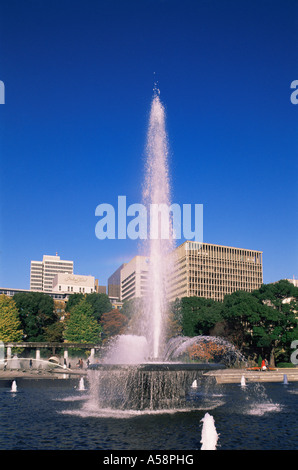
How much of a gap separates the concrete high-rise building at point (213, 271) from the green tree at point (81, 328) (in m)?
86.3

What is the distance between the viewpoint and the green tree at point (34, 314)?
90.9 meters

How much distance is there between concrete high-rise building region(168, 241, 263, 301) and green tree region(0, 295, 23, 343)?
96.7 m

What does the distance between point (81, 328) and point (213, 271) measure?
330 feet

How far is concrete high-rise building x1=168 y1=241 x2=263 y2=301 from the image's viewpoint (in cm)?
17800

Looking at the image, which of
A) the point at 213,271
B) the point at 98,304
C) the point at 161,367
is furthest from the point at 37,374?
the point at 213,271

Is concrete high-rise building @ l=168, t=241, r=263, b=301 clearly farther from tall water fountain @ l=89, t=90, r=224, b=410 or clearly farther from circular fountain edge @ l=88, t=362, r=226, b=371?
circular fountain edge @ l=88, t=362, r=226, b=371

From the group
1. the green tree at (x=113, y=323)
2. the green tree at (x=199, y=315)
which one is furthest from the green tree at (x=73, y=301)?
the green tree at (x=199, y=315)

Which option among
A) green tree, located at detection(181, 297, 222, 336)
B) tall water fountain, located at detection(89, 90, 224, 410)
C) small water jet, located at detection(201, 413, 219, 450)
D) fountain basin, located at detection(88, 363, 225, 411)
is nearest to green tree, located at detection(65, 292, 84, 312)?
green tree, located at detection(181, 297, 222, 336)

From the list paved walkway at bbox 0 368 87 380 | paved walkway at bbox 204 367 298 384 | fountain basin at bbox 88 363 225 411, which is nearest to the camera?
fountain basin at bbox 88 363 225 411

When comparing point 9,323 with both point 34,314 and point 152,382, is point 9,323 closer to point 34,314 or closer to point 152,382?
point 34,314

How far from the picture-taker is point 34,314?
9338cm

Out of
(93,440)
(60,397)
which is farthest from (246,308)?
(93,440)
